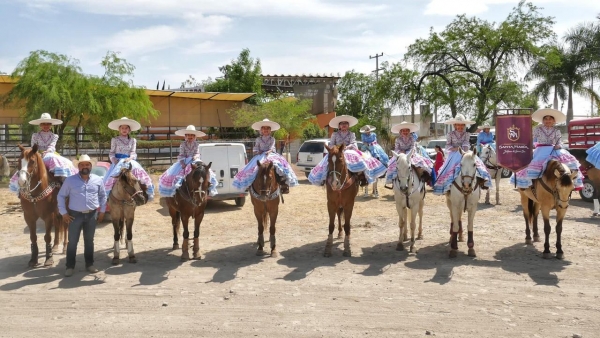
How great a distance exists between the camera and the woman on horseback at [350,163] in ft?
33.4

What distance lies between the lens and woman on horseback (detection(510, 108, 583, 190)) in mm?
9555

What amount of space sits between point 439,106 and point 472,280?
23180mm

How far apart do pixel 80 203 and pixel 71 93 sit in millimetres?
15543

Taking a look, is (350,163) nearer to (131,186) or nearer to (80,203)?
(131,186)

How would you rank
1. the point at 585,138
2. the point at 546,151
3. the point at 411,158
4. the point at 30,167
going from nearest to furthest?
the point at 30,167 → the point at 546,151 → the point at 411,158 → the point at 585,138

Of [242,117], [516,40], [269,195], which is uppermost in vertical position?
[516,40]

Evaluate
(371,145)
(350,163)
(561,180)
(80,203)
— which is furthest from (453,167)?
(80,203)

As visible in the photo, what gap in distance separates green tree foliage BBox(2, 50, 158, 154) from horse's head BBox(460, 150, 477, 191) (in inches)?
693

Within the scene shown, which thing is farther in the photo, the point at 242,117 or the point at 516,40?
the point at 242,117

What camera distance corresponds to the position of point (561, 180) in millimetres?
9023

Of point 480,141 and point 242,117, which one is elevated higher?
point 242,117

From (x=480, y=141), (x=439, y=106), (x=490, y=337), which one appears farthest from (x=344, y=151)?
(x=439, y=106)

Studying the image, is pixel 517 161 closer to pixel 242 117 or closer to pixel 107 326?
pixel 107 326

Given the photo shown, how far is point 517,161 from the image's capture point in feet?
33.3
